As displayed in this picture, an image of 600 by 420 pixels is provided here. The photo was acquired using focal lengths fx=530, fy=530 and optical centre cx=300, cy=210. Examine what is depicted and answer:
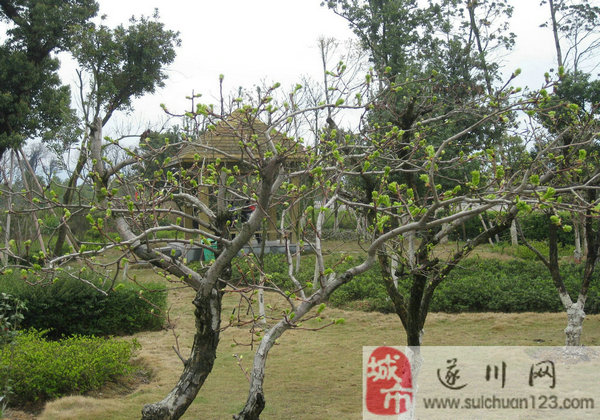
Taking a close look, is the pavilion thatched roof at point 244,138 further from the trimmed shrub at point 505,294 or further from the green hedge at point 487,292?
the trimmed shrub at point 505,294

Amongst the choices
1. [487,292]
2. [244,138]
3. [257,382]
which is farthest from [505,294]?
[244,138]

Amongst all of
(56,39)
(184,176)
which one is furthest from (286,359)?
(56,39)

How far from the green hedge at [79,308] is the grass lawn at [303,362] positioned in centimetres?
40

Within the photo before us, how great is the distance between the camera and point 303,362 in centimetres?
732

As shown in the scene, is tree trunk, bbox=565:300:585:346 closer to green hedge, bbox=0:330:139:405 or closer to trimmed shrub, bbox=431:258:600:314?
trimmed shrub, bbox=431:258:600:314

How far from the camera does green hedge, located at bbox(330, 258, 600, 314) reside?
9.68 meters

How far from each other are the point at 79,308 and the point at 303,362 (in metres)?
3.80

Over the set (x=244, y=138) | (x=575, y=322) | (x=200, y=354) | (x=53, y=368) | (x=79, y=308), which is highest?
(x=244, y=138)

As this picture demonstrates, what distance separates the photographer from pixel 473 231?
68.6 ft

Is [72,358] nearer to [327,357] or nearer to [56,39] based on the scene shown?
[327,357]

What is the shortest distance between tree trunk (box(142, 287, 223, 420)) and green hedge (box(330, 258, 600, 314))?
655cm

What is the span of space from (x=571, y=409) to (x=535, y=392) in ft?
1.60

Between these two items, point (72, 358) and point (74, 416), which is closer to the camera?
point (74, 416)

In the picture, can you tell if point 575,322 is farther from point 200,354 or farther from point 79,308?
point 79,308
